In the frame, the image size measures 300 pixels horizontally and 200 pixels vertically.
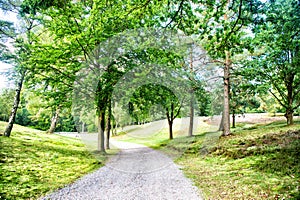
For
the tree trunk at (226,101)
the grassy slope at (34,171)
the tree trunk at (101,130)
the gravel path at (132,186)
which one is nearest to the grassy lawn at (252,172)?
the gravel path at (132,186)

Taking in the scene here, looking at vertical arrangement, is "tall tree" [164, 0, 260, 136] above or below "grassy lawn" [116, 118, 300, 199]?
above

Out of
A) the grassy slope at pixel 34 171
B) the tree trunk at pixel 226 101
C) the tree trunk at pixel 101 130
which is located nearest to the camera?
the grassy slope at pixel 34 171

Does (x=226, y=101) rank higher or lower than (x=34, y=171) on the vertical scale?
higher

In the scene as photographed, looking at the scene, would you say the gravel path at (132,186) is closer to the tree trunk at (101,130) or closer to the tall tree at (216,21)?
the tree trunk at (101,130)

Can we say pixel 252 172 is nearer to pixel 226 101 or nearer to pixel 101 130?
pixel 101 130

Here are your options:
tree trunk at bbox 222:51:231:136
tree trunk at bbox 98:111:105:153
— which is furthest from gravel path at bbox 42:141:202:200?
tree trunk at bbox 222:51:231:136

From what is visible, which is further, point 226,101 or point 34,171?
point 226,101

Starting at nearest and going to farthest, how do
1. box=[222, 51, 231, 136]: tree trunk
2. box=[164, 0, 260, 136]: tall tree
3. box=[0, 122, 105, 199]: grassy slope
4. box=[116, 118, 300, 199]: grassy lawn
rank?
box=[116, 118, 300, 199]: grassy lawn → box=[164, 0, 260, 136]: tall tree → box=[0, 122, 105, 199]: grassy slope → box=[222, 51, 231, 136]: tree trunk

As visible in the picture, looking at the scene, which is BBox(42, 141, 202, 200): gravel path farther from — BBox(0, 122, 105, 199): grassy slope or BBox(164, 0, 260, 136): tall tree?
BBox(164, 0, 260, 136): tall tree

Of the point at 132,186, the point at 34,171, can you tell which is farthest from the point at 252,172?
the point at 34,171

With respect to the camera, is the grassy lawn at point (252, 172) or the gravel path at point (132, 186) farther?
the gravel path at point (132, 186)

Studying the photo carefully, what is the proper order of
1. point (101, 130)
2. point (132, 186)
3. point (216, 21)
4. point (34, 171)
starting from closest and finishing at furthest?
point (216, 21) → point (132, 186) → point (34, 171) → point (101, 130)

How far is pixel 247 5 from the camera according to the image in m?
5.16

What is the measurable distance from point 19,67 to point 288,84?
57.6ft
